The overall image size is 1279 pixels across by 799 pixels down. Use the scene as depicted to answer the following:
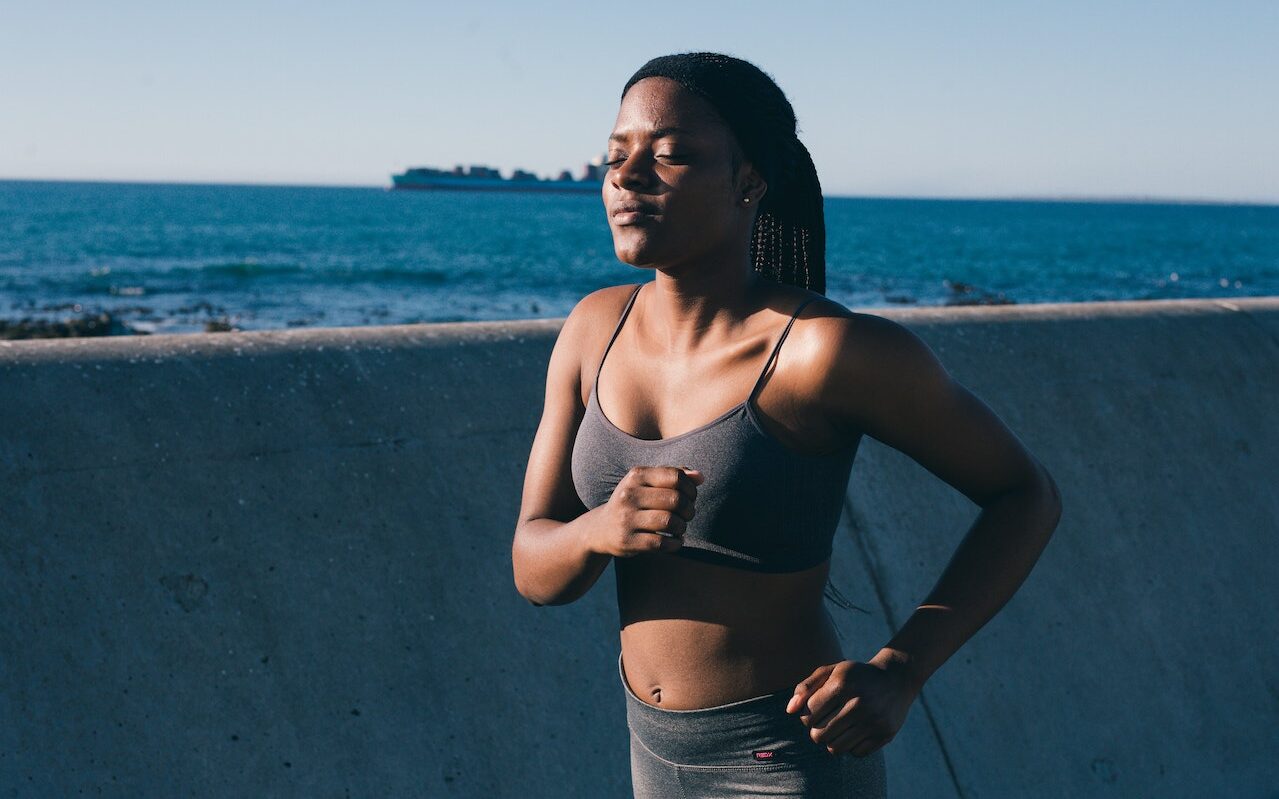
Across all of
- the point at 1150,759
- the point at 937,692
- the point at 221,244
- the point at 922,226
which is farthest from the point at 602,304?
the point at 922,226

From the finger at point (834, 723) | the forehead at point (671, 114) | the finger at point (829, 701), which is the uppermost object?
the forehead at point (671, 114)

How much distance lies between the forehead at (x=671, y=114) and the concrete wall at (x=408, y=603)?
1571 millimetres

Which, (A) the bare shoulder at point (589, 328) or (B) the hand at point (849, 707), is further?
→ (A) the bare shoulder at point (589, 328)

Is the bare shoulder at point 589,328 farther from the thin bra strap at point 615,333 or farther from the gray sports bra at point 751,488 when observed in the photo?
the gray sports bra at point 751,488

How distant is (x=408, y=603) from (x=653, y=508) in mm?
1600

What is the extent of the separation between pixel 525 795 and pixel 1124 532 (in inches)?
90.2

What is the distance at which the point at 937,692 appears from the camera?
3.33 metres

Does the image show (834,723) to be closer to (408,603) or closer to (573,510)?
(573,510)

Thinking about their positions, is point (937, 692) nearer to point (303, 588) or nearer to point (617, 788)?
point (617, 788)

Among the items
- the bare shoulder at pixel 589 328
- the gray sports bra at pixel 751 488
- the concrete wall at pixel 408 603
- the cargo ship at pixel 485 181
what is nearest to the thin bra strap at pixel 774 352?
the gray sports bra at pixel 751 488

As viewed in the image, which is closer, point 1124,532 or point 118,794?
point 118,794

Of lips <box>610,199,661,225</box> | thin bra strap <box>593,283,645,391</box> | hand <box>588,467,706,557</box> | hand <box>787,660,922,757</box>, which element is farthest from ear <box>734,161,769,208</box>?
hand <box>787,660,922,757</box>

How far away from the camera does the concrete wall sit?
2553mm

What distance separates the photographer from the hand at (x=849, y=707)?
1.43 metres
